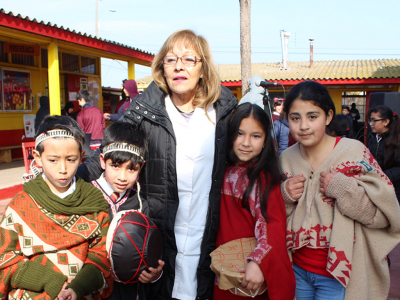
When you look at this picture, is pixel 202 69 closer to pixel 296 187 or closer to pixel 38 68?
pixel 296 187

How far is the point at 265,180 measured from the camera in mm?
1797

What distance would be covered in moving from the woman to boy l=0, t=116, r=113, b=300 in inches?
10.0

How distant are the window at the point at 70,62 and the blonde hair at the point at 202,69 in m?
9.33

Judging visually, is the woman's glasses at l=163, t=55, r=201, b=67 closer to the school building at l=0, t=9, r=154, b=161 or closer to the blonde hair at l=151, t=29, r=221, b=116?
the blonde hair at l=151, t=29, r=221, b=116

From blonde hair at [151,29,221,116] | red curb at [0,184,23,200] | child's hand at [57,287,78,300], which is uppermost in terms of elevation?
blonde hair at [151,29,221,116]

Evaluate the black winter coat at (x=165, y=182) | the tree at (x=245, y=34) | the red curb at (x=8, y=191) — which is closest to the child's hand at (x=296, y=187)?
the black winter coat at (x=165, y=182)

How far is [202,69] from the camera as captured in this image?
2002mm

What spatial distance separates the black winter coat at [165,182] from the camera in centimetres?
181

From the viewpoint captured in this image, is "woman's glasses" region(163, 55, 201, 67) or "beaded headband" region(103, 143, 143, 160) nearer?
"beaded headband" region(103, 143, 143, 160)

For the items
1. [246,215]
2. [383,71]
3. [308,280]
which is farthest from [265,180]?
[383,71]

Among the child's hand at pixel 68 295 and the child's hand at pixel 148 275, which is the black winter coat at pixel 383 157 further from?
the child's hand at pixel 68 295

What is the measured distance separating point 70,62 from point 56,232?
10.0 metres

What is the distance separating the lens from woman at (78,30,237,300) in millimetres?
1821

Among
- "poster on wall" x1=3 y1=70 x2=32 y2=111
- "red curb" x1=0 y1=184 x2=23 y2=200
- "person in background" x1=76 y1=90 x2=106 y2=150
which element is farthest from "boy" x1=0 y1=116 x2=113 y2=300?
"poster on wall" x1=3 y1=70 x2=32 y2=111
